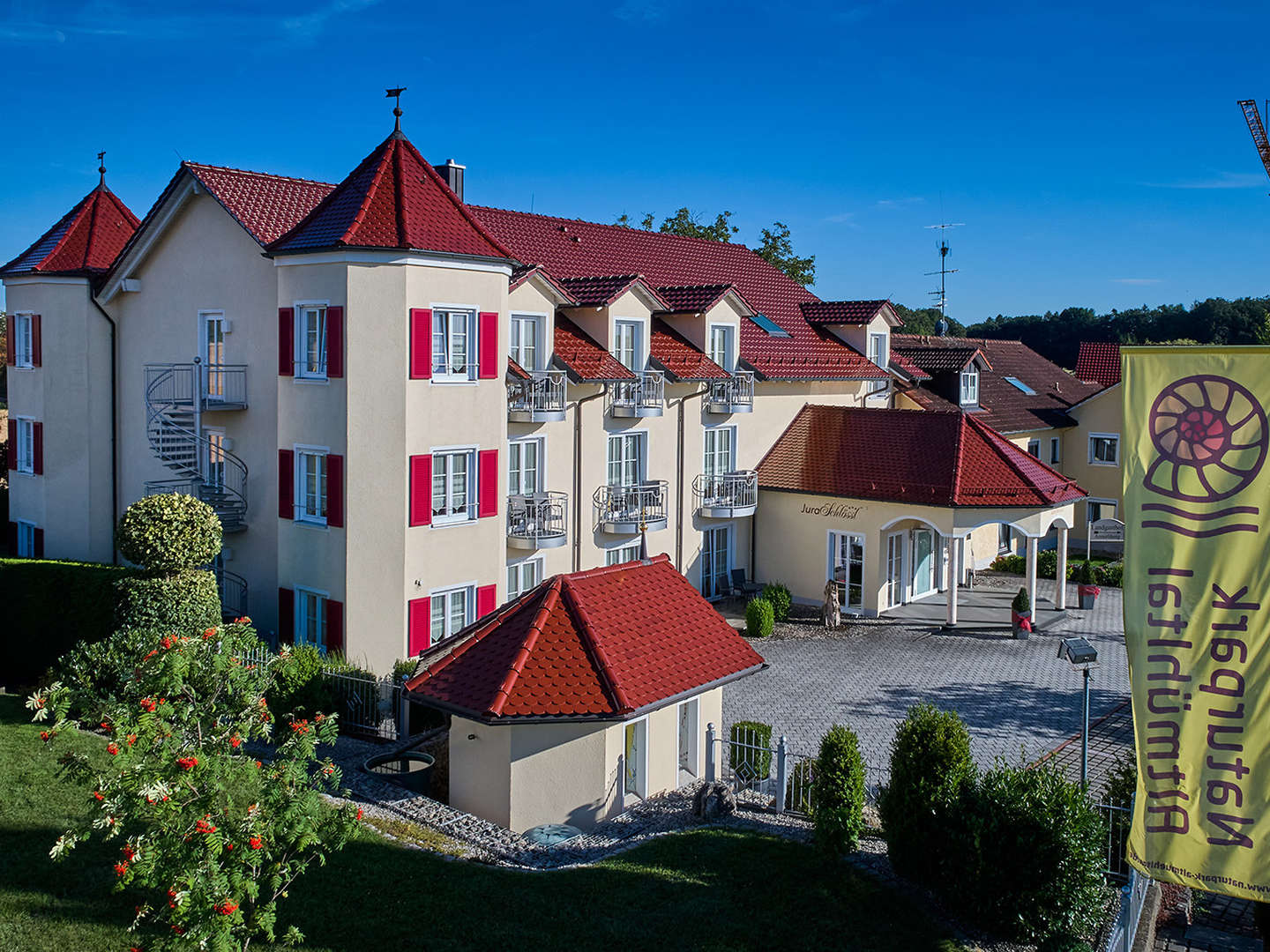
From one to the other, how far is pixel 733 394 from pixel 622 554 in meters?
5.89

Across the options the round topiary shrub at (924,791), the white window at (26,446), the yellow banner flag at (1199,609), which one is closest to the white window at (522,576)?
the round topiary shrub at (924,791)

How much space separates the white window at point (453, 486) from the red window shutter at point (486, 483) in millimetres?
95

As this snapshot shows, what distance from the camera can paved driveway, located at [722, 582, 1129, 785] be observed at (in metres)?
21.4

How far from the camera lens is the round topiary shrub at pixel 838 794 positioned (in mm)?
13477

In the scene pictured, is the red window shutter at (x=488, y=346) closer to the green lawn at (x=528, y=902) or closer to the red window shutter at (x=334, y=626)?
the red window shutter at (x=334, y=626)

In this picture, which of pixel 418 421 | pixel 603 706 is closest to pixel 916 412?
pixel 418 421

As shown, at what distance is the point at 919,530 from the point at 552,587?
60.4ft

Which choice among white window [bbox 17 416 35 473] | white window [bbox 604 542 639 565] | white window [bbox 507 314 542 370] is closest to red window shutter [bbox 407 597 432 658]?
white window [bbox 507 314 542 370]

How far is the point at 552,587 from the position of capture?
17578 mm

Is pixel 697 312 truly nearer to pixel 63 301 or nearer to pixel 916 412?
pixel 916 412

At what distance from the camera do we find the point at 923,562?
111 ft

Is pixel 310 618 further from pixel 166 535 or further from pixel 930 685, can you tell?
pixel 930 685

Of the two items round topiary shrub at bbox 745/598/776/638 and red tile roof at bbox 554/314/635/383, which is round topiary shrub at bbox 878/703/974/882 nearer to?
red tile roof at bbox 554/314/635/383

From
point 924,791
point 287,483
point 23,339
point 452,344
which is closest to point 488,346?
point 452,344
